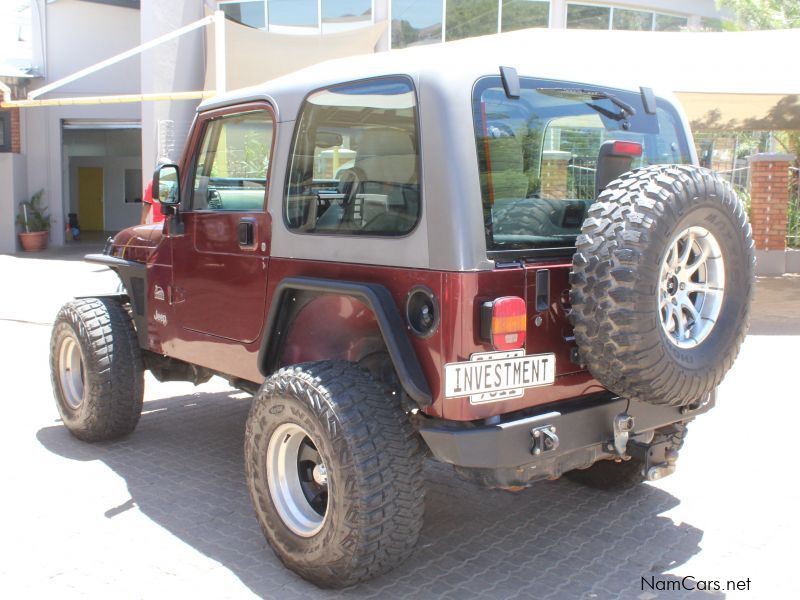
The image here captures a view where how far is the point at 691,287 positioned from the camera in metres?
3.26

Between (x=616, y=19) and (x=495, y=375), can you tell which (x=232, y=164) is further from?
(x=616, y=19)

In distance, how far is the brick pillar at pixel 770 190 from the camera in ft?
40.2

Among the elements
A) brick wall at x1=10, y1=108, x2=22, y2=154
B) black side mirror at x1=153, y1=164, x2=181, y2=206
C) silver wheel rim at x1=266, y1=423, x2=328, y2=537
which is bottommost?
silver wheel rim at x1=266, y1=423, x2=328, y2=537

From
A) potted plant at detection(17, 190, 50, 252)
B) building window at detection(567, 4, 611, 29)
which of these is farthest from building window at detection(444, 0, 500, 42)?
potted plant at detection(17, 190, 50, 252)

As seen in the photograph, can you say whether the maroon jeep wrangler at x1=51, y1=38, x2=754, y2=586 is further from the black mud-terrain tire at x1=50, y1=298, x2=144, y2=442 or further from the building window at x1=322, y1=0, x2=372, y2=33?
the building window at x1=322, y1=0, x2=372, y2=33

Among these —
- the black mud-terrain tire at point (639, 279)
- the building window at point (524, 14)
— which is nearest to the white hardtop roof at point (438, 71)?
the black mud-terrain tire at point (639, 279)

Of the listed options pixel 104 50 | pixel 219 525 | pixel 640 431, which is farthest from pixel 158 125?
pixel 640 431

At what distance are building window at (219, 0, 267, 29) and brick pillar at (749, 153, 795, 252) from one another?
9.89 m

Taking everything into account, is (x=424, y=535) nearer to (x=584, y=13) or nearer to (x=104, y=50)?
(x=584, y=13)

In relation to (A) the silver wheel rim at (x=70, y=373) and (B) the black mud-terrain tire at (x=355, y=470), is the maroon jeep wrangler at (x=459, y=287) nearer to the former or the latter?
(B) the black mud-terrain tire at (x=355, y=470)

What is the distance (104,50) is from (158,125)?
4525mm

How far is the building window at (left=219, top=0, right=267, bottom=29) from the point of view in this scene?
640 inches

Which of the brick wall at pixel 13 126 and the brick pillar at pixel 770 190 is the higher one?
the brick wall at pixel 13 126

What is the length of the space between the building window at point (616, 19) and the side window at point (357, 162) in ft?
48.5
